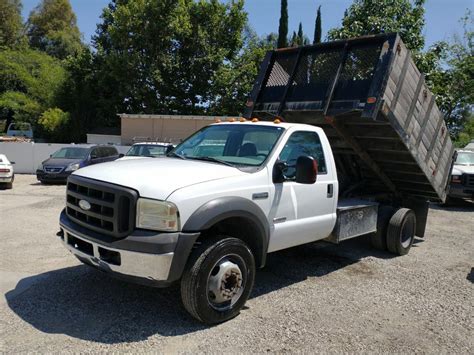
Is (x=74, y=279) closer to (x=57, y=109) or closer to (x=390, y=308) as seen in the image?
(x=390, y=308)

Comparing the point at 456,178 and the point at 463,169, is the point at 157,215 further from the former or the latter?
the point at 463,169

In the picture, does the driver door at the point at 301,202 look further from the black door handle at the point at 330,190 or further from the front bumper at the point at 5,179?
the front bumper at the point at 5,179

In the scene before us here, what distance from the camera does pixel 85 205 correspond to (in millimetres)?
4223

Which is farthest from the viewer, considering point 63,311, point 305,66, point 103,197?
point 305,66

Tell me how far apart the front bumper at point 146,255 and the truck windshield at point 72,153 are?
14594mm

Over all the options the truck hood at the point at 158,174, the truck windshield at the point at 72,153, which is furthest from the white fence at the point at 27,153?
the truck hood at the point at 158,174

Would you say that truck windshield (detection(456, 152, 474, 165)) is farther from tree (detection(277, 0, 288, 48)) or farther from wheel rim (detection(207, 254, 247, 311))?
tree (detection(277, 0, 288, 48))

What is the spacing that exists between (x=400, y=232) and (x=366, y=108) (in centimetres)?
238

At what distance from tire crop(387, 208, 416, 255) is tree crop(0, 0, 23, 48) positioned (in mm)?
47649

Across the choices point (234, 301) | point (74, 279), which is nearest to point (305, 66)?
point (234, 301)

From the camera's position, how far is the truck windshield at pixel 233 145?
191 inches

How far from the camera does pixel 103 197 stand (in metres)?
4.03

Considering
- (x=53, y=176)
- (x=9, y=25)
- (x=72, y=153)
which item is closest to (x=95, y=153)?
(x=72, y=153)

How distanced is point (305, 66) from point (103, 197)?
4170 millimetres
